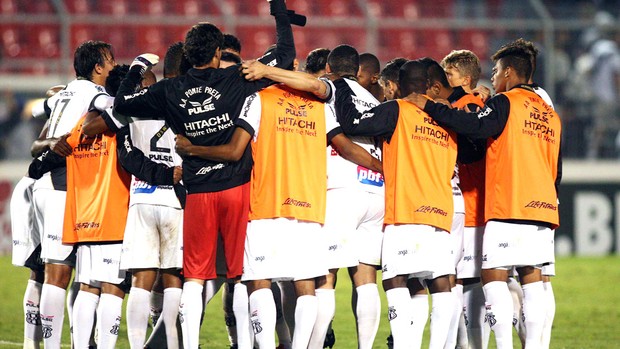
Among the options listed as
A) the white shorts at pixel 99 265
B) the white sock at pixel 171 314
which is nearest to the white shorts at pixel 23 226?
the white shorts at pixel 99 265

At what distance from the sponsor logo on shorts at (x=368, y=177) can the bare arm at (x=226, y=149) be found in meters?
1.17

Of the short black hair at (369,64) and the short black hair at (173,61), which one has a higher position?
the short black hair at (369,64)

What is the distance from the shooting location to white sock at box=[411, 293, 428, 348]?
794 cm

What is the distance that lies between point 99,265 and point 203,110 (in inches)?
60.9

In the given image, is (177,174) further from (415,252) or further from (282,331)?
(415,252)

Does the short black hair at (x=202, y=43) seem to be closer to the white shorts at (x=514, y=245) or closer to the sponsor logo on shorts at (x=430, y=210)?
the sponsor logo on shorts at (x=430, y=210)

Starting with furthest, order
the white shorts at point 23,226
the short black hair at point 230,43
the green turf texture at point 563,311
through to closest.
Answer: the green turf texture at point 563,311
the white shorts at point 23,226
the short black hair at point 230,43

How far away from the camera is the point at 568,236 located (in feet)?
60.0

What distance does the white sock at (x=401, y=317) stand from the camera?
787 cm

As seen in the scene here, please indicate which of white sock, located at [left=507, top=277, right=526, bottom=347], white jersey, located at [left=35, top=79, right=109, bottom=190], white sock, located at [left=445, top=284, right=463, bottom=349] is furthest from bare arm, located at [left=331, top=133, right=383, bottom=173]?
white jersey, located at [left=35, top=79, right=109, bottom=190]

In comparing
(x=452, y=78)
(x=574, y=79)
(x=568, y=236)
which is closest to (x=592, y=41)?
(x=574, y=79)

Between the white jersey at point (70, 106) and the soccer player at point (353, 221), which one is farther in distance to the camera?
the white jersey at point (70, 106)

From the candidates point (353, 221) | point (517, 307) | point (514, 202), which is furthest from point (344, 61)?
point (517, 307)

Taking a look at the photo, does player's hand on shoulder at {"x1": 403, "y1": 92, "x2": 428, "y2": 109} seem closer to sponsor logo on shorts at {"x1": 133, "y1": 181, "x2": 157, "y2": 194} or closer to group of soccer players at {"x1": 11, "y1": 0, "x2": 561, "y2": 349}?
group of soccer players at {"x1": 11, "y1": 0, "x2": 561, "y2": 349}
